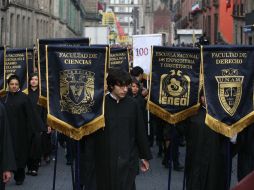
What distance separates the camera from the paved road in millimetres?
11781

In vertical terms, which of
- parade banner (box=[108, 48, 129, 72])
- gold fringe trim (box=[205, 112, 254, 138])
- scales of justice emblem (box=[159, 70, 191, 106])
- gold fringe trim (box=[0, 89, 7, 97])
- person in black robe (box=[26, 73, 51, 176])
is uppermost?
parade banner (box=[108, 48, 129, 72])

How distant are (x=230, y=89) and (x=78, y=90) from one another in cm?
172

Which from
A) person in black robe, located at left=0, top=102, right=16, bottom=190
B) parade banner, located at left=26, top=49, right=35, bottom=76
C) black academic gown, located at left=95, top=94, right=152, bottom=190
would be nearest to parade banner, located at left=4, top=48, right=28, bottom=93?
parade banner, located at left=26, top=49, right=35, bottom=76

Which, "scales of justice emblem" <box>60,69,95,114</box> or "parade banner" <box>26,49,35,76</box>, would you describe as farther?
"parade banner" <box>26,49,35,76</box>

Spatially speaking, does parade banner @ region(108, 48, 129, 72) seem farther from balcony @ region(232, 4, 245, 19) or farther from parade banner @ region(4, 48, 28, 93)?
balcony @ region(232, 4, 245, 19)

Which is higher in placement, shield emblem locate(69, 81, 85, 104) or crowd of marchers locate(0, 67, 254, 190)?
shield emblem locate(69, 81, 85, 104)

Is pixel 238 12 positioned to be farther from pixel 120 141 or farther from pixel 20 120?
pixel 120 141

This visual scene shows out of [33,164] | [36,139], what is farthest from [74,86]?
[33,164]

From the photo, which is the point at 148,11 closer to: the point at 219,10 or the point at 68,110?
the point at 219,10

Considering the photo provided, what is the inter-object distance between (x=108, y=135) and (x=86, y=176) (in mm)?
512

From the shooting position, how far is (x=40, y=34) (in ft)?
178

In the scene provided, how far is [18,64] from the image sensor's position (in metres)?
13.7

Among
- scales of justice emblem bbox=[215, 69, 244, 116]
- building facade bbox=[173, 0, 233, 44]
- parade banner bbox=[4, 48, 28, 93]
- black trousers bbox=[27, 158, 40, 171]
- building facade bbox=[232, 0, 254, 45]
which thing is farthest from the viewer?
→ building facade bbox=[173, 0, 233, 44]

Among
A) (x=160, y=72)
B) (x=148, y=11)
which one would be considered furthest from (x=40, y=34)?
(x=148, y=11)
